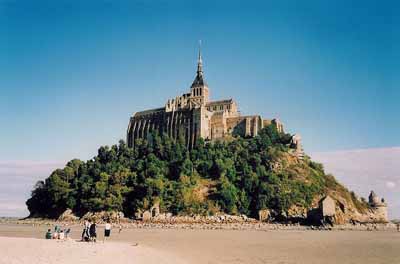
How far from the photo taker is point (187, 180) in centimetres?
7825

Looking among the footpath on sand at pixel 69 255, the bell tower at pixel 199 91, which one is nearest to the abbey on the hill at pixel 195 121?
the bell tower at pixel 199 91

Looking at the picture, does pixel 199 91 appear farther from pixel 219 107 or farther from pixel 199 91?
pixel 219 107

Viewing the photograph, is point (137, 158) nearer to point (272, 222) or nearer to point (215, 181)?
point (215, 181)

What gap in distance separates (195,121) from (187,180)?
800 inches

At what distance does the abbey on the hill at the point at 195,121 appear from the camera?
95562mm

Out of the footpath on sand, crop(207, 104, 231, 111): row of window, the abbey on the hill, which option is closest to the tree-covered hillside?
the abbey on the hill

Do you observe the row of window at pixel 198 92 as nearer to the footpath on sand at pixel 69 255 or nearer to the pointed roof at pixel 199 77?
the pointed roof at pixel 199 77

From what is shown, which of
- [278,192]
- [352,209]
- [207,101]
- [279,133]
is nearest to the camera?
[278,192]

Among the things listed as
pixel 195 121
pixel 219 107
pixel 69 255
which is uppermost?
pixel 219 107

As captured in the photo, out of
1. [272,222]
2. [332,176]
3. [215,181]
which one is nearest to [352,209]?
[332,176]

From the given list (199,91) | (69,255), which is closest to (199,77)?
(199,91)

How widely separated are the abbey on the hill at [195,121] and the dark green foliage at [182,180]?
4.24m

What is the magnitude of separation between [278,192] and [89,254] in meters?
61.2

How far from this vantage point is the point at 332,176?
315 feet
